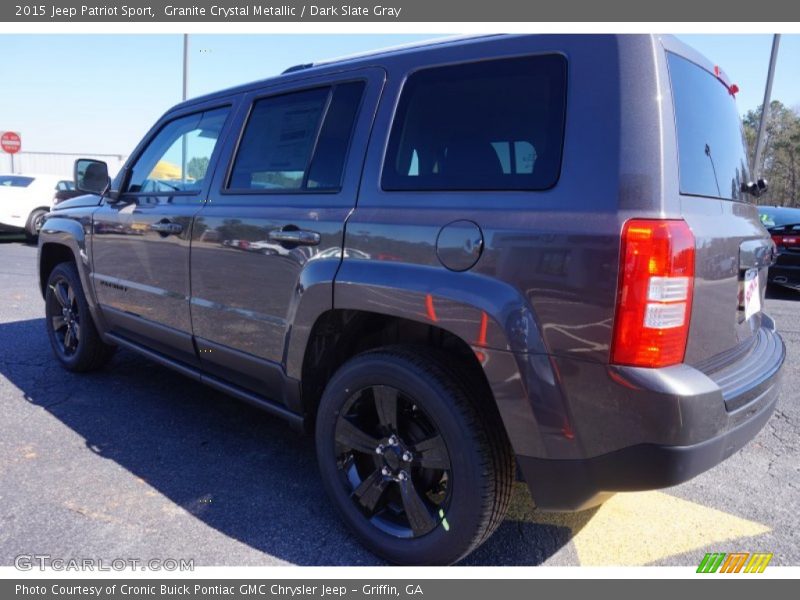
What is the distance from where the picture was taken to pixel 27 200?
13031 millimetres

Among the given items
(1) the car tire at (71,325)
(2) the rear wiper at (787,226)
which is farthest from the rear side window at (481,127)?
(2) the rear wiper at (787,226)

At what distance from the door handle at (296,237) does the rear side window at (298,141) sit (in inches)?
8.7

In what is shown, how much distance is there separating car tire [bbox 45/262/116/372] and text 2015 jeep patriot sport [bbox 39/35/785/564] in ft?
5.59

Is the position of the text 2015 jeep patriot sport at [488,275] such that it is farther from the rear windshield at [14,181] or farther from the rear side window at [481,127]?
the rear windshield at [14,181]

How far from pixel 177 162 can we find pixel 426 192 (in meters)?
2.09

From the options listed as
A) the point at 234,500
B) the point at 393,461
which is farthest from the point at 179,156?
the point at 393,461

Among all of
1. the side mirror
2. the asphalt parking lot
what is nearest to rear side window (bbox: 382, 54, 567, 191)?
the asphalt parking lot

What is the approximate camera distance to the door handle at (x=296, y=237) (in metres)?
2.36

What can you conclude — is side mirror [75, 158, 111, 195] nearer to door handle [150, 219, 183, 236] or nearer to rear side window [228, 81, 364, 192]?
door handle [150, 219, 183, 236]

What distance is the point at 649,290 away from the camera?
1.60 metres

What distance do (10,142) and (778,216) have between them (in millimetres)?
21595

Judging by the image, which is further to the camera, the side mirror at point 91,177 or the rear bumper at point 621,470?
the side mirror at point 91,177

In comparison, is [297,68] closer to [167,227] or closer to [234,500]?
[167,227]
